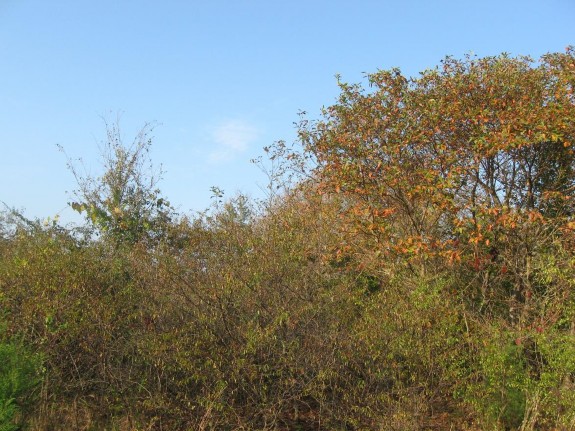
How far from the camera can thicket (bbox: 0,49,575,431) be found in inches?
228

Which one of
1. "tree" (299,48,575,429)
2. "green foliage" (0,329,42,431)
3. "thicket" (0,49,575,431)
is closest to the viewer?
"green foliage" (0,329,42,431)

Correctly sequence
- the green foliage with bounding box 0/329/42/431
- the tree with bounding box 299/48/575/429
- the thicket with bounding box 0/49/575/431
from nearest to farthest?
the green foliage with bounding box 0/329/42/431 → the thicket with bounding box 0/49/575/431 → the tree with bounding box 299/48/575/429

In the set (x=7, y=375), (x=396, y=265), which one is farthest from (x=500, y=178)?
(x=7, y=375)

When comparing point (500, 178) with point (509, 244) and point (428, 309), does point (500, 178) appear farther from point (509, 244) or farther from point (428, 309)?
point (428, 309)

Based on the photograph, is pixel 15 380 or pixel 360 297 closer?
pixel 15 380

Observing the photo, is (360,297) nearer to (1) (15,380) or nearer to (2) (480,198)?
(2) (480,198)

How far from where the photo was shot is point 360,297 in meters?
7.05

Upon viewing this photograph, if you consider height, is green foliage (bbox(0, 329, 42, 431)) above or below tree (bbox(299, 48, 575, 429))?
below

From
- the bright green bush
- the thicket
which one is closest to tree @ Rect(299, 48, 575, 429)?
the thicket

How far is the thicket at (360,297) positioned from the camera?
Result: 5793 mm

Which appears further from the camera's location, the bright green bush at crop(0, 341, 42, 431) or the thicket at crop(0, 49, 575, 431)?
the thicket at crop(0, 49, 575, 431)

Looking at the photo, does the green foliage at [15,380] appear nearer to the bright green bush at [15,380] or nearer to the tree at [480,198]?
the bright green bush at [15,380]

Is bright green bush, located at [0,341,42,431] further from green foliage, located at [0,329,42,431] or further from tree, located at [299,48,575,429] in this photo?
tree, located at [299,48,575,429]

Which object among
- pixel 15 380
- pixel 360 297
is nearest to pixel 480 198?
pixel 360 297
